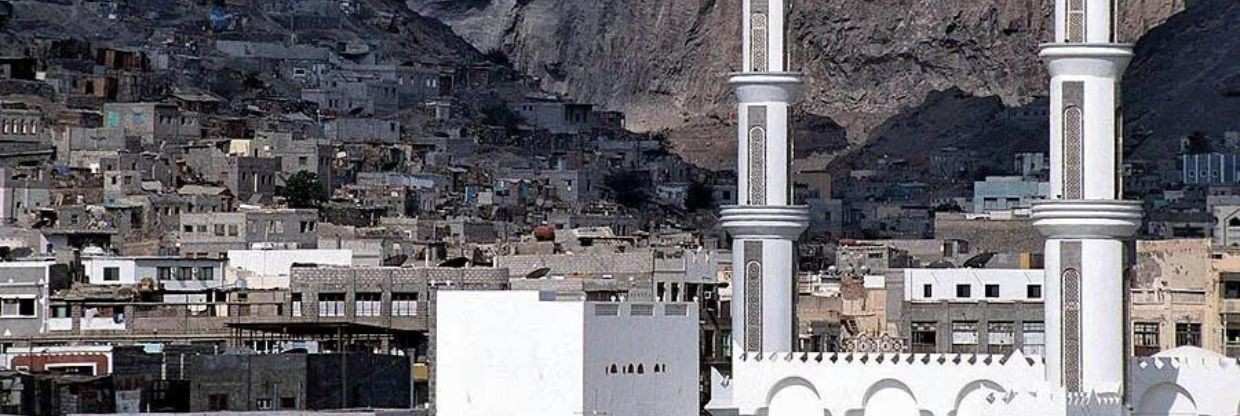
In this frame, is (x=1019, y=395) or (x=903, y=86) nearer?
(x=1019, y=395)

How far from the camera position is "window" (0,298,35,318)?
5903 centimetres

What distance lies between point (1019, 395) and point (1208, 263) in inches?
1126

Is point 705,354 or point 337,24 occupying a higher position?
point 337,24

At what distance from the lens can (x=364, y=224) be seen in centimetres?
8862

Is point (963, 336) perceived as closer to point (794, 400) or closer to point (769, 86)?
point (769, 86)

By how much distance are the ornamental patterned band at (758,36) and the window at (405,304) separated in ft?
67.5

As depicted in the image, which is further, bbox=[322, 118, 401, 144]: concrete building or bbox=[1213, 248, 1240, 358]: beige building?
bbox=[322, 118, 401, 144]: concrete building

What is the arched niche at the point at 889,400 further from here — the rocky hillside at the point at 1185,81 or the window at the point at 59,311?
the rocky hillside at the point at 1185,81

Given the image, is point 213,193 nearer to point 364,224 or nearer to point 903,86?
point 364,224

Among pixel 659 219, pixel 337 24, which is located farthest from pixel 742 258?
pixel 337 24

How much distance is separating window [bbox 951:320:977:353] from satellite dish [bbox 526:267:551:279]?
6.67m

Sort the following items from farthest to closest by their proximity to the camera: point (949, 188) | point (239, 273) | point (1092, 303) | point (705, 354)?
point (949, 188) < point (239, 273) < point (705, 354) < point (1092, 303)

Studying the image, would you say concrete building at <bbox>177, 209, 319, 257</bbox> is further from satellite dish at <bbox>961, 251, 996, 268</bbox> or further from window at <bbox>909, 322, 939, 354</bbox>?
window at <bbox>909, 322, 939, 354</bbox>

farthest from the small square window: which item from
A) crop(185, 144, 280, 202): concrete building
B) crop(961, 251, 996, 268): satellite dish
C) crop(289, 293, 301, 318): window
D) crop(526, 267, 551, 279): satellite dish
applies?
crop(185, 144, 280, 202): concrete building
